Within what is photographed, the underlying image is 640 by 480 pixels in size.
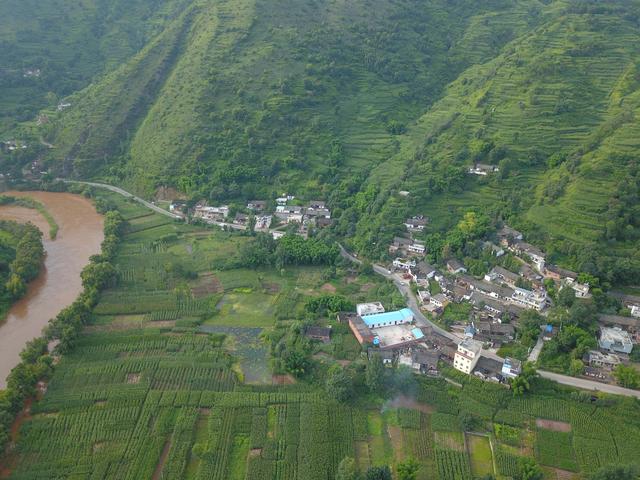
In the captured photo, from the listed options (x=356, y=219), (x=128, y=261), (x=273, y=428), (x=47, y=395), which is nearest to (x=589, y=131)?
(x=356, y=219)

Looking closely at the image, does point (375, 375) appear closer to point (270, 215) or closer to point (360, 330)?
point (360, 330)

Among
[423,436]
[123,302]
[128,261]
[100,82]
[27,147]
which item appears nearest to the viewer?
[423,436]

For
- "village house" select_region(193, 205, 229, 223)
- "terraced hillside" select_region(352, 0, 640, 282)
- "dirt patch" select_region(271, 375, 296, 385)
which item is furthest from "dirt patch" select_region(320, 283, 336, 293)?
"village house" select_region(193, 205, 229, 223)

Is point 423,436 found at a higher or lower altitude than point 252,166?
lower

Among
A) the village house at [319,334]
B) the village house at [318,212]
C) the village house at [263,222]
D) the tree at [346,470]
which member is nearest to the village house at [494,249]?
the village house at [319,334]

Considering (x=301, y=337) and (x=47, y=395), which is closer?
(x=47, y=395)

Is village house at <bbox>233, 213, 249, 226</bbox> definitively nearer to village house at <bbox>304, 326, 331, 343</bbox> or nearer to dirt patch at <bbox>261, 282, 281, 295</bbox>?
dirt patch at <bbox>261, 282, 281, 295</bbox>

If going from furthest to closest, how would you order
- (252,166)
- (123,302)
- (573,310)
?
1. (252,166)
2. (123,302)
3. (573,310)

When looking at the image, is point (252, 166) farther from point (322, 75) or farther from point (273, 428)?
point (273, 428)
